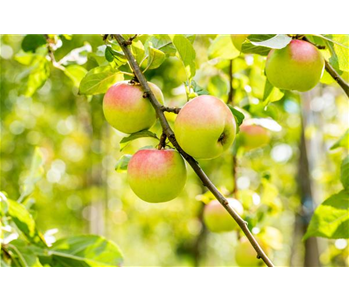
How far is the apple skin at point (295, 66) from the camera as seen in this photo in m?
0.94

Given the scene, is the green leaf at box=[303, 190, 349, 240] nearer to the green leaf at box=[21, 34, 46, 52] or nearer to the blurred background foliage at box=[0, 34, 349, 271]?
the blurred background foliage at box=[0, 34, 349, 271]

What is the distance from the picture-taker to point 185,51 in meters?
0.97

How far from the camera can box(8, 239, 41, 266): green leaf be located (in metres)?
1.24

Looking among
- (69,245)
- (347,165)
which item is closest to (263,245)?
(347,165)

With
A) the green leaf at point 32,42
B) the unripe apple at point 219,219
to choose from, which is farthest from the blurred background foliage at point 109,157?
the green leaf at point 32,42

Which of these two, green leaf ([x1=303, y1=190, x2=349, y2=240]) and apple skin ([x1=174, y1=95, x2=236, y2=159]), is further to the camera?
green leaf ([x1=303, y1=190, x2=349, y2=240])

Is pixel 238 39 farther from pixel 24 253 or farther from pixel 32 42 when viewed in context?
pixel 24 253

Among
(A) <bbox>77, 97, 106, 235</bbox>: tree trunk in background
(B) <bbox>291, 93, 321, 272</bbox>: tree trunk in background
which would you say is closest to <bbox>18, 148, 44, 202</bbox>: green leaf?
(B) <bbox>291, 93, 321, 272</bbox>: tree trunk in background

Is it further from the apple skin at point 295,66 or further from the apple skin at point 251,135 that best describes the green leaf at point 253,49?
the apple skin at point 251,135

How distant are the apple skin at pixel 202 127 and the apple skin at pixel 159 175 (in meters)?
0.06

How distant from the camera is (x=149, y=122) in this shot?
0.95 metres

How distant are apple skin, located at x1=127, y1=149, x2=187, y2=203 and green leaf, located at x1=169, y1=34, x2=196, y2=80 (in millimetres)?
191

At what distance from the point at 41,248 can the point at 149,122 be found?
58cm
